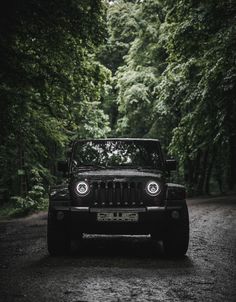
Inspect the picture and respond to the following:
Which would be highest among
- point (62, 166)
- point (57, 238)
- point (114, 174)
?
point (62, 166)

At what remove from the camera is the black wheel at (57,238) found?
749 centimetres

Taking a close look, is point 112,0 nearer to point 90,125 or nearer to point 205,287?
point 90,125

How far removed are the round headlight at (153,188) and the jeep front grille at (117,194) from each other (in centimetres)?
14

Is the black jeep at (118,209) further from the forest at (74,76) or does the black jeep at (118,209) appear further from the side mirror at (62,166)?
the forest at (74,76)

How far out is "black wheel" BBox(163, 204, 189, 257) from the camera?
7.50 m

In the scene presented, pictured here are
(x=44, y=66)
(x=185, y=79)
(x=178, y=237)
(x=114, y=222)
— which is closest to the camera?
(x=114, y=222)

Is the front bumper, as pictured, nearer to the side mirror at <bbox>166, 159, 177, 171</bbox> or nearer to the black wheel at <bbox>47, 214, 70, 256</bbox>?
the black wheel at <bbox>47, 214, 70, 256</bbox>

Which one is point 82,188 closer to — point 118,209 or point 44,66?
point 118,209

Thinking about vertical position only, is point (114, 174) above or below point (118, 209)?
above

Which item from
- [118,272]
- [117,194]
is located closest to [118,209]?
[117,194]

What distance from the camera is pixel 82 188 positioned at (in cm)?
757

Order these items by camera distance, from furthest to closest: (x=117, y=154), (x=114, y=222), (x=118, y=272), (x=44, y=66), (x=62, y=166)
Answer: (x=44, y=66), (x=117, y=154), (x=62, y=166), (x=114, y=222), (x=118, y=272)

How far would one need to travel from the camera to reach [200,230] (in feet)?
37.9

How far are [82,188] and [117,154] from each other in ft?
4.57
